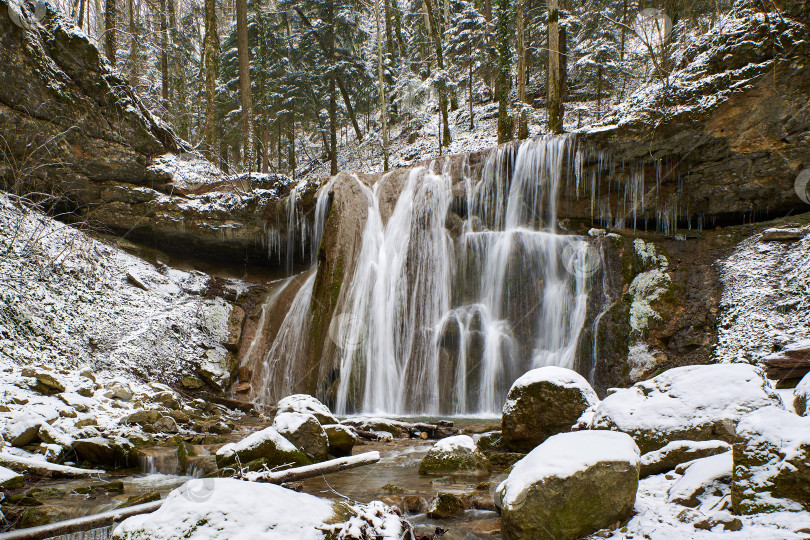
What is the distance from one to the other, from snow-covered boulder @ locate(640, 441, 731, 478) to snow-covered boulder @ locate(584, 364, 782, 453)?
0.12 meters

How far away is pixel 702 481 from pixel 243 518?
2868 mm

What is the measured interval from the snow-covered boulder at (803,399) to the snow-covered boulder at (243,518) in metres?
2.70

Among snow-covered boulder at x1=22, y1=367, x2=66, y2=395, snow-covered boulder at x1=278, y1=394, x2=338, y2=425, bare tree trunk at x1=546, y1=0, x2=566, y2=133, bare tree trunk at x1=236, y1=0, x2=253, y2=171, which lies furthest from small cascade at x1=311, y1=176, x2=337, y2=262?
snow-covered boulder at x1=22, y1=367, x2=66, y2=395

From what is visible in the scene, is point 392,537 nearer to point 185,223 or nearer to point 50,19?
point 185,223

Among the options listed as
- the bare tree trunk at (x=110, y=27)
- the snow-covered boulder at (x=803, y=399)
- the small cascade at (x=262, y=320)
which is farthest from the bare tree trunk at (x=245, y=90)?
the snow-covered boulder at (x=803, y=399)

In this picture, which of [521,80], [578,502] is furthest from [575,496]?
[521,80]

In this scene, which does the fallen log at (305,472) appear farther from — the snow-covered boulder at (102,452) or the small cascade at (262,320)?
the small cascade at (262,320)

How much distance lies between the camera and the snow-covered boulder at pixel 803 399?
3.05 metres

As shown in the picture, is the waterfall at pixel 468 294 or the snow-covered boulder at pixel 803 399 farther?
the waterfall at pixel 468 294

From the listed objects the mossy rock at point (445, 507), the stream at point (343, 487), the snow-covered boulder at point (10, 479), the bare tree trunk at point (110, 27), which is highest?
the bare tree trunk at point (110, 27)

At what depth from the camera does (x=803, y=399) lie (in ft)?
10.3

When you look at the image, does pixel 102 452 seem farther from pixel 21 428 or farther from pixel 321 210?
pixel 321 210

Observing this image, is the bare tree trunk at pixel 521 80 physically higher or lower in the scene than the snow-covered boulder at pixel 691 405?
higher

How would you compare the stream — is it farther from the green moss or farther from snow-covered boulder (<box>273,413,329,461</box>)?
snow-covered boulder (<box>273,413,329,461</box>)
